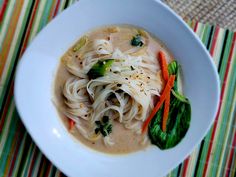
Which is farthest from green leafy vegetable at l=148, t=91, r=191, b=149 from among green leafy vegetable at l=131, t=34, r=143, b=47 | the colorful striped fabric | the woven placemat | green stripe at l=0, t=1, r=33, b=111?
green stripe at l=0, t=1, r=33, b=111

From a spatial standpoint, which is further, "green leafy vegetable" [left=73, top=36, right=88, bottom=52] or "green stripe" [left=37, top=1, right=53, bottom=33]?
"green stripe" [left=37, top=1, right=53, bottom=33]

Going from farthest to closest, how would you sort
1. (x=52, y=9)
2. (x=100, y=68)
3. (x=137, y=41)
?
(x=52, y=9) → (x=137, y=41) → (x=100, y=68)

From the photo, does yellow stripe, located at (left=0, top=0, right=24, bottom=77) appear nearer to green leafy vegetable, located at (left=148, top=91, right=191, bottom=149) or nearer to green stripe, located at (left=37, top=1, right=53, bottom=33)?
green stripe, located at (left=37, top=1, right=53, bottom=33)

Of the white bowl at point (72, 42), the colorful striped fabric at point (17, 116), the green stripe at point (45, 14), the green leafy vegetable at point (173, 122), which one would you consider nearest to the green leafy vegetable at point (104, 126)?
the white bowl at point (72, 42)

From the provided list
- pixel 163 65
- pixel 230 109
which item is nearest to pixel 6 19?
pixel 163 65

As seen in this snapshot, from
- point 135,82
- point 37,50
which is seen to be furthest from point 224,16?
point 37,50

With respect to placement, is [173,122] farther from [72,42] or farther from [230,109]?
[72,42]
